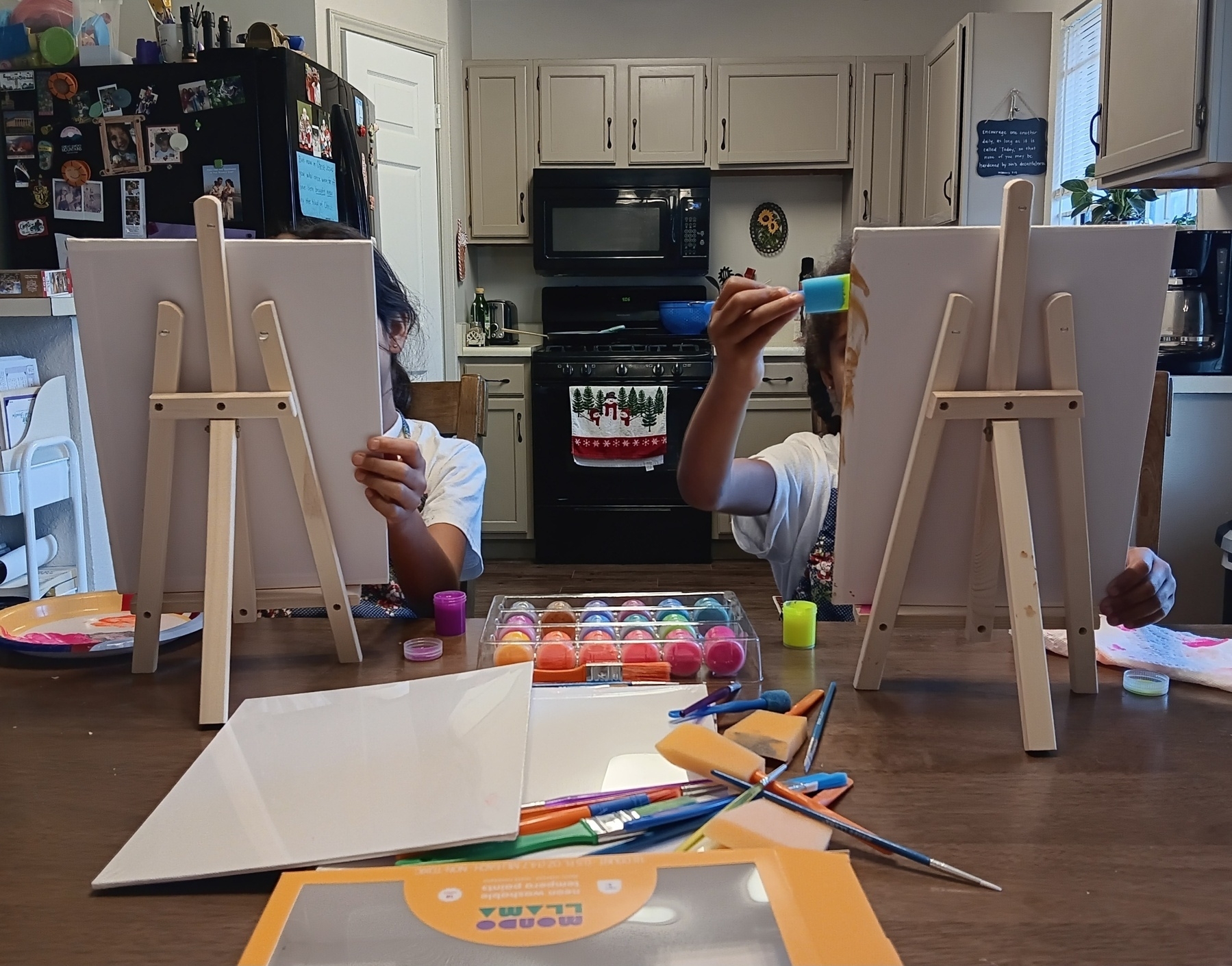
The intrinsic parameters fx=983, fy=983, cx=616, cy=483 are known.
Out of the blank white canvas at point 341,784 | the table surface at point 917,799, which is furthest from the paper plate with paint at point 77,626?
the blank white canvas at point 341,784

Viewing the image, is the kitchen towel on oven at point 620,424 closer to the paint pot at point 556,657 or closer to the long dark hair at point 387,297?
the long dark hair at point 387,297

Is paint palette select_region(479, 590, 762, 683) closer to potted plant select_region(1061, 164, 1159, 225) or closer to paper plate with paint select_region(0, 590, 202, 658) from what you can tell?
paper plate with paint select_region(0, 590, 202, 658)

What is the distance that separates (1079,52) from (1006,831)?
3.39 m

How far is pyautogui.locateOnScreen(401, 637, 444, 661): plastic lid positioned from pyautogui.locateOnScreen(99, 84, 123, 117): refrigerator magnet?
204 cm

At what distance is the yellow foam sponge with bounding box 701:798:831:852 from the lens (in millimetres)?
628

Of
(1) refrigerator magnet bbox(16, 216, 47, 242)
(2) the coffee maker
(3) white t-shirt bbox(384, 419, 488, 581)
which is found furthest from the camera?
(1) refrigerator magnet bbox(16, 216, 47, 242)

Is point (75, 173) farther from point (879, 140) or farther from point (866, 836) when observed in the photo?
point (879, 140)

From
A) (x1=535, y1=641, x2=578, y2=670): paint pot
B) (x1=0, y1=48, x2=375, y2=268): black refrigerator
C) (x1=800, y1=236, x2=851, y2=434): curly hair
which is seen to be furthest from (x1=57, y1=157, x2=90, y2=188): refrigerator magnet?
(x1=535, y1=641, x2=578, y2=670): paint pot

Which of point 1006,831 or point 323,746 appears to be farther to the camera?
point 323,746

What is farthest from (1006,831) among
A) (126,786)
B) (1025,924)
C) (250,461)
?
(250,461)

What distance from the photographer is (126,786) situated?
0.75m

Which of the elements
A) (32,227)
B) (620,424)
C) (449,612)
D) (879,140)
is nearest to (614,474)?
(620,424)

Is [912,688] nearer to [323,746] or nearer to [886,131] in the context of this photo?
[323,746]

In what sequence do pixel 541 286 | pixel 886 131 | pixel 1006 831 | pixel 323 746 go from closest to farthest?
1. pixel 1006 831
2. pixel 323 746
3. pixel 886 131
4. pixel 541 286
